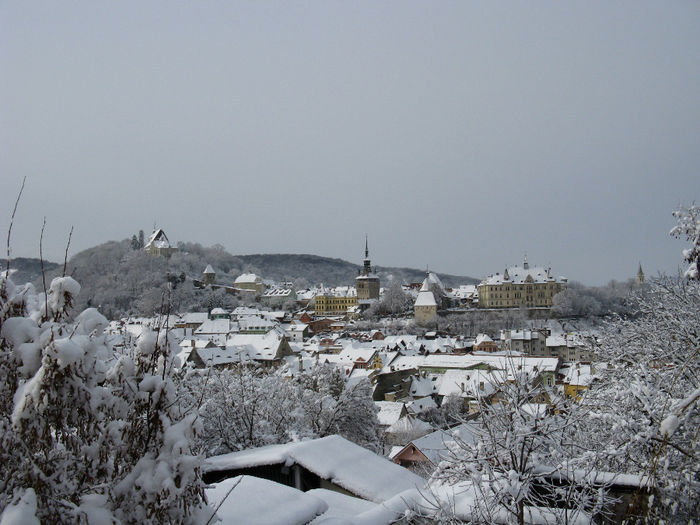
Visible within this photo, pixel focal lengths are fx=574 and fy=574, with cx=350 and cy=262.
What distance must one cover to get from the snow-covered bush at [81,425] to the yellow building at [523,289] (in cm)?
9890

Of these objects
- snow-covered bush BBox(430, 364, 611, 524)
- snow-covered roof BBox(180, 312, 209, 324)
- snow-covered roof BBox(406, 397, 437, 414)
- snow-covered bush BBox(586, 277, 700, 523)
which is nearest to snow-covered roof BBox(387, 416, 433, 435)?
snow-covered roof BBox(406, 397, 437, 414)

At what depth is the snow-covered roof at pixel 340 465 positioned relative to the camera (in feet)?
27.8

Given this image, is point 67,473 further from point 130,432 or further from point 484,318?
point 484,318

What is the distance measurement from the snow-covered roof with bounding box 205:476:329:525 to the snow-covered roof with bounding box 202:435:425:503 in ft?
10.1

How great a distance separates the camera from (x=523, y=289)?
9888cm

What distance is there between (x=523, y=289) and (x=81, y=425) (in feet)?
331

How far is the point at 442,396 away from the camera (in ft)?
148

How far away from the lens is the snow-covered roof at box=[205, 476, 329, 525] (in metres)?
4.77

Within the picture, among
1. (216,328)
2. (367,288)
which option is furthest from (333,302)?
(216,328)

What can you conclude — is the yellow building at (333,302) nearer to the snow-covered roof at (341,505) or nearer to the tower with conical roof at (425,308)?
the tower with conical roof at (425,308)

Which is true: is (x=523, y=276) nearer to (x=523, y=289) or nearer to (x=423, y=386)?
(x=523, y=289)

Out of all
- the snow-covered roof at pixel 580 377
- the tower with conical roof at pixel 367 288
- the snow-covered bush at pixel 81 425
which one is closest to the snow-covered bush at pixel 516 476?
the snow-covered bush at pixel 81 425

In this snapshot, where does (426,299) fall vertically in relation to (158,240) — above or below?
below

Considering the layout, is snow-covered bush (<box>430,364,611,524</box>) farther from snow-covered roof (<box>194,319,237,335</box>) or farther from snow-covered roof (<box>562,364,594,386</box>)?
snow-covered roof (<box>194,319,237,335</box>)
